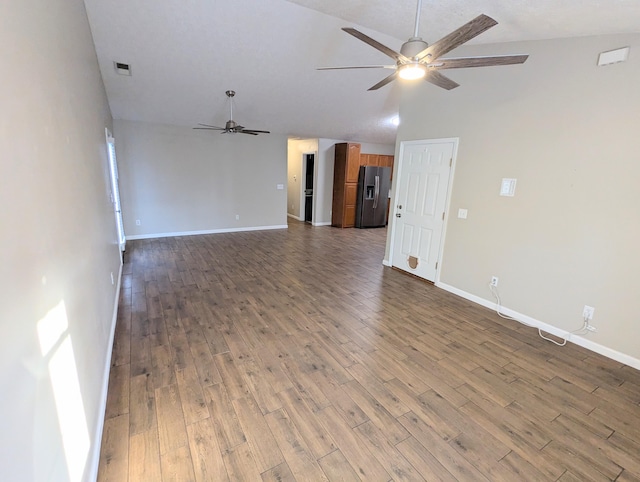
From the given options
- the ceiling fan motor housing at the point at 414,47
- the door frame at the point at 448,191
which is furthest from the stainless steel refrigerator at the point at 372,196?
the ceiling fan motor housing at the point at 414,47

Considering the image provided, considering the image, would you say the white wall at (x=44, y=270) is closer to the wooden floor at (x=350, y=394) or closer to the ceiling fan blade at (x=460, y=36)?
the wooden floor at (x=350, y=394)

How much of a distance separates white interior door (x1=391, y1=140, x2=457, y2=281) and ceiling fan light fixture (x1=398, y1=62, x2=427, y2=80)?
198cm

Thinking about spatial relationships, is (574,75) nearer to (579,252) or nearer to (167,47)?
(579,252)

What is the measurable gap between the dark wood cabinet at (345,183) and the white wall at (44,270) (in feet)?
22.0

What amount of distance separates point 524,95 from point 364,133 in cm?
499

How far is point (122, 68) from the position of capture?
4086mm

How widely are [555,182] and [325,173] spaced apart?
6.31 meters

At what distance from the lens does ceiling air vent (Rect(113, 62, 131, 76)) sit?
3.99m


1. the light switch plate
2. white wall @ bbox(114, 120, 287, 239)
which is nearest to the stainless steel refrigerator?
white wall @ bbox(114, 120, 287, 239)

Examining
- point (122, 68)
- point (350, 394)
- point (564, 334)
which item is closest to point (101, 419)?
point (350, 394)

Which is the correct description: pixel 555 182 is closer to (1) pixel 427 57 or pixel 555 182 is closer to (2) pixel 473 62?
(2) pixel 473 62

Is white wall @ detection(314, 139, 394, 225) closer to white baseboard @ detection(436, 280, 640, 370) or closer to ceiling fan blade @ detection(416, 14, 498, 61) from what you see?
white baseboard @ detection(436, 280, 640, 370)

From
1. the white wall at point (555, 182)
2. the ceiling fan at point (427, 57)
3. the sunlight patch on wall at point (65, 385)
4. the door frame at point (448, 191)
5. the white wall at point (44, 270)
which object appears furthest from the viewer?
the door frame at point (448, 191)

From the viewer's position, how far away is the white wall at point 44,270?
2.66ft
